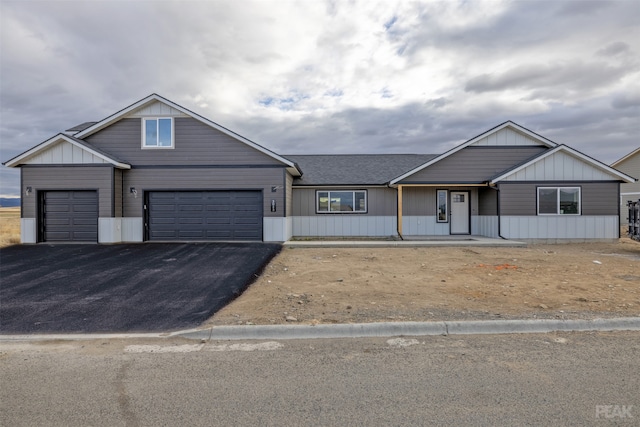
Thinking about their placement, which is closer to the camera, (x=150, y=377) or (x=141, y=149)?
(x=150, y=377)

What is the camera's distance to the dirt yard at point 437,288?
586 centimetres

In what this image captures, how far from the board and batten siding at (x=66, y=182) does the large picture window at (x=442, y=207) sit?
48.6 feet

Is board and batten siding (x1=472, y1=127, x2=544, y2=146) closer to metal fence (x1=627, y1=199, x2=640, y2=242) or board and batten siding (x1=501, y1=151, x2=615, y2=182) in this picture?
board and batten siding (x1=501, y1=151, x2=615, y2=182)

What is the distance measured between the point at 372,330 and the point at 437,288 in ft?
9.81

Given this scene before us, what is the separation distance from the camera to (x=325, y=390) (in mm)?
3557

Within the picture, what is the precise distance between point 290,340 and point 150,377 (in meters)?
1.77

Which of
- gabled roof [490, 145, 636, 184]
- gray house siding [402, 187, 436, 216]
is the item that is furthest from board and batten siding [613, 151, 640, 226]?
gray house siding [402, 187, 436, 216]

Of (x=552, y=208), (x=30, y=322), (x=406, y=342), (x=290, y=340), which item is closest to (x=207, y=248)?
(x=30, y=322)

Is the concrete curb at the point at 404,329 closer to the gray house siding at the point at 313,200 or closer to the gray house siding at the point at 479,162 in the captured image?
the gray house siding at the point at 479,162

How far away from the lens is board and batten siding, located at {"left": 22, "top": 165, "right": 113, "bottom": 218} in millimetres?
14914

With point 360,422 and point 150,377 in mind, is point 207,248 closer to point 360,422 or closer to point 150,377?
point 150,377

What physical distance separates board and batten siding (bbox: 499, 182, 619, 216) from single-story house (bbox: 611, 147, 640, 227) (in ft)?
42.4

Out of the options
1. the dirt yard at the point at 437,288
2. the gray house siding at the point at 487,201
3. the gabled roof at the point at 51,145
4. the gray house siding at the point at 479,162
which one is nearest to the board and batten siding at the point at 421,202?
the gray house siding at the point at 487,201

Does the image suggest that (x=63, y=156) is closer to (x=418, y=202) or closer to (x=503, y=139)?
(x=418, y=202)
